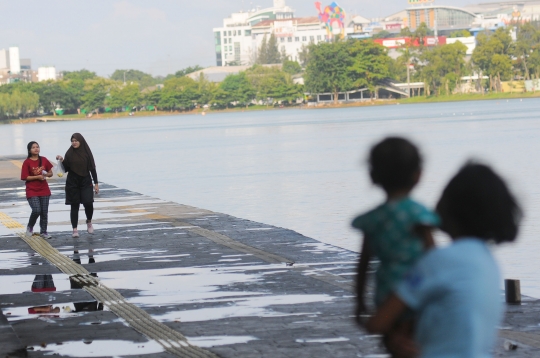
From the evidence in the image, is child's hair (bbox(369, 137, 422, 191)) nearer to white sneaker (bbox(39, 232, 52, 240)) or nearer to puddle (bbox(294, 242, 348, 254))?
puddle (bbox(294, 242, 348, 254))

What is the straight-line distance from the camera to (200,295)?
405 inches

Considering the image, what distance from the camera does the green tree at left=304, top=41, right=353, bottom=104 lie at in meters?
173

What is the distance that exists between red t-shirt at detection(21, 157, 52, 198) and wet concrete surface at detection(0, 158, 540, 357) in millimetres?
787

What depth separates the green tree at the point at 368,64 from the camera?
169500 mm

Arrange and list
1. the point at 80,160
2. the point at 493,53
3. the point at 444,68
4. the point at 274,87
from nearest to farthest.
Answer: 1. the point at 80,160
2. the point at 493,53
3. the point at 444,68
4. the point at 274,87

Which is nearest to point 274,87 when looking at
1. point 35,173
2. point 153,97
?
point 153,97

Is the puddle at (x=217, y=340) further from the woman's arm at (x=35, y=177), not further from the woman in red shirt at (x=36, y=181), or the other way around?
the woman's arm at (x=35, y=177)

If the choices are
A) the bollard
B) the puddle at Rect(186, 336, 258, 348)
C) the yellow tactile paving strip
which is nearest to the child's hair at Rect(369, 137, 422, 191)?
the yellow tactile paving strip

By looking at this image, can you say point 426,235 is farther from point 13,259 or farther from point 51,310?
point 13,259

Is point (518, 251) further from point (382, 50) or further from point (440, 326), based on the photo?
point (382, 50)

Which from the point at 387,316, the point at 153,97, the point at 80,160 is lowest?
the point at 80,160

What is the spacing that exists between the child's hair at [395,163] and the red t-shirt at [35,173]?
12398 mm

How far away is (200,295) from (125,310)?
1.03 meters

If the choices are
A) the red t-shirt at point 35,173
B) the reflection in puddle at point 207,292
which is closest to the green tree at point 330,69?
the red t-shirt at point 35,173
